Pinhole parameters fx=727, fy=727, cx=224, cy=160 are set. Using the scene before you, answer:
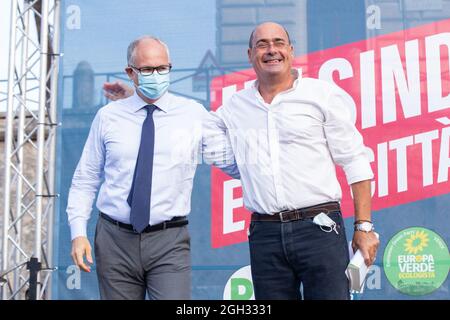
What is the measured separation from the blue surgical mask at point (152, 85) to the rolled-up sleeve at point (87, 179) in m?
0.21

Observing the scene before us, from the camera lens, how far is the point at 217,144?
2.66 meters

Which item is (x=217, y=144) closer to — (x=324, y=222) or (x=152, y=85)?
(x=152, y=85)

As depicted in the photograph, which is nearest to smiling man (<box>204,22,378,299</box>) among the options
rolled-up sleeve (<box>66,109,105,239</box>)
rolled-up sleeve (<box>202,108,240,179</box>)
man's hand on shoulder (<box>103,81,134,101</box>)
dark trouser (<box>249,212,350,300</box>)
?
dark trouser (<box>249,212,350,300</box>)

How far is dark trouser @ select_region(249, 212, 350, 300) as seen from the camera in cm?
233

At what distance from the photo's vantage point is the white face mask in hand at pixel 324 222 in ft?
7.67

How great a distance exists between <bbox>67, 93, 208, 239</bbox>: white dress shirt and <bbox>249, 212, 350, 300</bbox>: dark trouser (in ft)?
1.24

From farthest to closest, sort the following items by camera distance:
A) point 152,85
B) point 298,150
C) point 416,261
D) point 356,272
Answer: point 416,261 → point 152,85 → point 298,150 → point 356,272

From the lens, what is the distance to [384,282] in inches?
163

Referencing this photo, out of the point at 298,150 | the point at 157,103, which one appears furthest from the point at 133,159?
the point at 298,150

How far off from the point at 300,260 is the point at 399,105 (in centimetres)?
210

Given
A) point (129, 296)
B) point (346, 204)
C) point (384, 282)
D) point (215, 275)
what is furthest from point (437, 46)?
point (129, 296)

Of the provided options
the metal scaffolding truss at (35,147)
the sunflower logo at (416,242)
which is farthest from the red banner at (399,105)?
the metal scaffolding truss at (35,147)

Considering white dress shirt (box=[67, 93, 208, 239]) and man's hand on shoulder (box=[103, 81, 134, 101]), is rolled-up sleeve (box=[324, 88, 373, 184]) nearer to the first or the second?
white dress shirt (box=[67, 93, 208, 239])
